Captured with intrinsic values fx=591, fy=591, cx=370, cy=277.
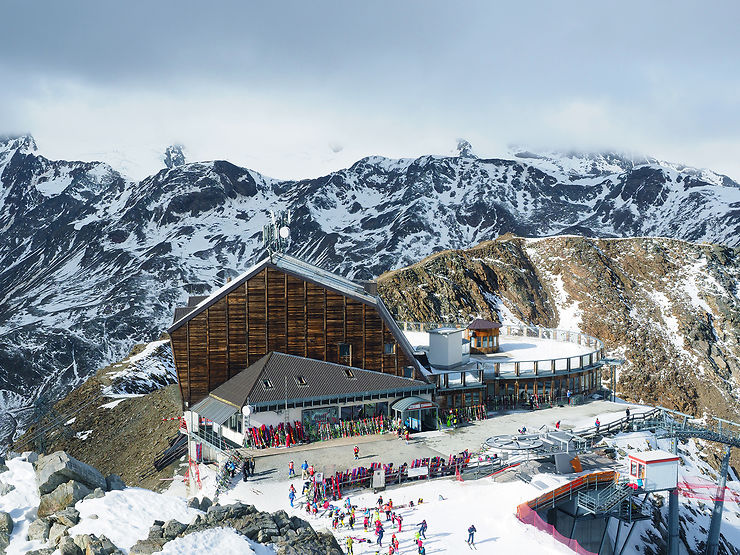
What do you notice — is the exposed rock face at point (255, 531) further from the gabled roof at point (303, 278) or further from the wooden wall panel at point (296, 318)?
the gabled roof at point (303, 278)

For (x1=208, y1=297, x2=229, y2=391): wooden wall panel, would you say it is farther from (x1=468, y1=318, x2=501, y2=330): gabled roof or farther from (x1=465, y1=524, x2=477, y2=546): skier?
(x1=468, y1=318, x2=501, y2=330): gabled roof

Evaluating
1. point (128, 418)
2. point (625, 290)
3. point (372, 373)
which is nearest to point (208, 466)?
point (372, 373)

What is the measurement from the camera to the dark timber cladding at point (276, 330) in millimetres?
41250

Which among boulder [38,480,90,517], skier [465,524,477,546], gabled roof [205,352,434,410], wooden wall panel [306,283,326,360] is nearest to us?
boulder [38,480,90,517]

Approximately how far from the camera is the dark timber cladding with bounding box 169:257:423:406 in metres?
41.2

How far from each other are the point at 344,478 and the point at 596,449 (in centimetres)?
1751

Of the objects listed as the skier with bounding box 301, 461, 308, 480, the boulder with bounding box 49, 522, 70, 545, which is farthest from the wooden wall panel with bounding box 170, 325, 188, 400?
the boulder with bounding box 49, 522, 70, 545

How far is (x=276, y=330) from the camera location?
4209 cm

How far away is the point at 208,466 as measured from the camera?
35938mm

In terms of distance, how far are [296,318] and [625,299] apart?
103 m

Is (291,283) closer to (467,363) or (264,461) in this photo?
(264,461)

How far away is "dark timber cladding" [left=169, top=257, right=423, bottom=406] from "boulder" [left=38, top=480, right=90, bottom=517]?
19015 millimetres

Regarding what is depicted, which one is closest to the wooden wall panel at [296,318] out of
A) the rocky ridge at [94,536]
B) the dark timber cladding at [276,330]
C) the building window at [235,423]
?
the dark timber cladding at [276,330]

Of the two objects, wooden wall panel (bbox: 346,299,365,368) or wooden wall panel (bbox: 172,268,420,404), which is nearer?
wooden wall panel (bbox: 172,268,420,404)
